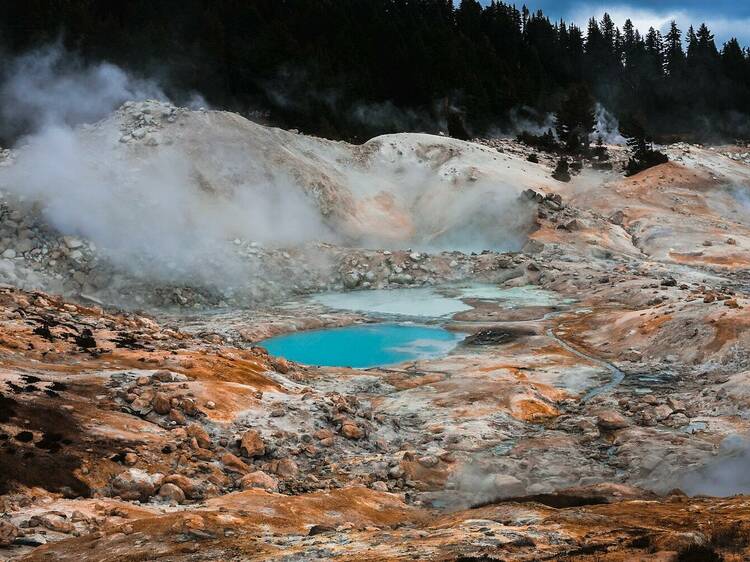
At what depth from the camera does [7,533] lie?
7.46 metres

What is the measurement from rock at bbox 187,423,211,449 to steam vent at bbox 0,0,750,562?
52 millimetres

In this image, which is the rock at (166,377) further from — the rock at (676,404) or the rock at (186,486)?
the rock at (676,404)

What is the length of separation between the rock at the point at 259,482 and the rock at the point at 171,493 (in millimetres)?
1101

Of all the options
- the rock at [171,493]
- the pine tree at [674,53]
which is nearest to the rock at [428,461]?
the rock at [171,493]

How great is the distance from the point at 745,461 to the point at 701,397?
15.8ft

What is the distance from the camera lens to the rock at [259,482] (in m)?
10.7

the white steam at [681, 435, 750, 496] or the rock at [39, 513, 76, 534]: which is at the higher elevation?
the rock at [39, 513, 76, 534]

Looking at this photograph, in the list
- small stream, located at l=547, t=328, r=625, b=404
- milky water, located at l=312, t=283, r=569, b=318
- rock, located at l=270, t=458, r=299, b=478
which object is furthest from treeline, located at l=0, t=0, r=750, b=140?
rock, located at l=270, t=458, r=299, b=478

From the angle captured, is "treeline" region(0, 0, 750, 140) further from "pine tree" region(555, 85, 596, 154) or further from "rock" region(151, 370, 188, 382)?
"rock" region(151, 370, 188, 382)

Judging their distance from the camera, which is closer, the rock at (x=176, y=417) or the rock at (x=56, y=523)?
the rock at (x=56, y=523)

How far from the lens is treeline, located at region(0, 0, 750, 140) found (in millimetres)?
56250

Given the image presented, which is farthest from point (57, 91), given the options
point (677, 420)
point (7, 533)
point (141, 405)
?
point (7, 533)

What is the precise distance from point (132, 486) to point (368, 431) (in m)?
5.42

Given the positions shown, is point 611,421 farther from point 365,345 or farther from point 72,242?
point 72,242
